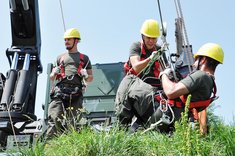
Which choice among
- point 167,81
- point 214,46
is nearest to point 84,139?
point 167,81

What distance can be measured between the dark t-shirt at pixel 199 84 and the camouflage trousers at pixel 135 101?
49 cm

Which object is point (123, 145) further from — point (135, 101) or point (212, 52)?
point (212, 52)

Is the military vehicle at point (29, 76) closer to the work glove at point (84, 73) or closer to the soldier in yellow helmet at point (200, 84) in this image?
the work glove at point (84, 73)

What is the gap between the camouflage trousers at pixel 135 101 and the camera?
4152 millimetres

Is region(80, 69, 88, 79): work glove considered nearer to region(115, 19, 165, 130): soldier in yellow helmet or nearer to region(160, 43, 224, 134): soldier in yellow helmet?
region(115, 19, 165, 130): soldier in yellow helmet

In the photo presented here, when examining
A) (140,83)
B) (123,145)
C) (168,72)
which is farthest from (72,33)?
(123,145)

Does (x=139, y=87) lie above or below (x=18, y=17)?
below

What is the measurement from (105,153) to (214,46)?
62.5 inches

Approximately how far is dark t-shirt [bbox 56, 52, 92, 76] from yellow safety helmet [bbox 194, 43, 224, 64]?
2022 mm

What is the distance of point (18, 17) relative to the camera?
716 centimetres

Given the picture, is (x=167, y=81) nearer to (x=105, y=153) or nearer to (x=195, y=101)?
(x=195, y=101)

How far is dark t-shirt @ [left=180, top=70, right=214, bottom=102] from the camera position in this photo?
3.66 meters

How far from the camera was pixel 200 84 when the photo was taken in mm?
3688

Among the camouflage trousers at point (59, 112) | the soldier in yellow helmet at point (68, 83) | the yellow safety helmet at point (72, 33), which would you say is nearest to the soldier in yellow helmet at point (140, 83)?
the camouflage trousers at point (59, 112)
